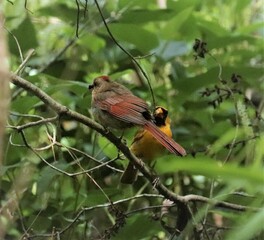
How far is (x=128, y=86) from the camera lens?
3.04 m

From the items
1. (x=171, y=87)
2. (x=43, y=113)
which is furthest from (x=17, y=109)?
(x=171, y=87)

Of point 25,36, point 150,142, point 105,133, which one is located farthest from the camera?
point 150,142

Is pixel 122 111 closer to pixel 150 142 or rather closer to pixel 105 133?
pixel 150 142

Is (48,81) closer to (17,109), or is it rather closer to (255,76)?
(17,109)

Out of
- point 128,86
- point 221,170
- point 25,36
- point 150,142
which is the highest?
point 221,170

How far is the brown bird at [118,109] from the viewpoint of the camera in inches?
102

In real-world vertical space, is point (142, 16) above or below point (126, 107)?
above

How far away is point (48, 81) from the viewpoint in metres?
2.69

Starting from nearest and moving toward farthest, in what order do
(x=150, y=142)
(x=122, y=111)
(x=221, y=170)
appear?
(x=221, y=170) → (x=122, y=111) → (x=150, y=142)

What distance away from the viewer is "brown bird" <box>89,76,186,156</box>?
2586 mm

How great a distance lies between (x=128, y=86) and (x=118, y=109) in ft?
1.30

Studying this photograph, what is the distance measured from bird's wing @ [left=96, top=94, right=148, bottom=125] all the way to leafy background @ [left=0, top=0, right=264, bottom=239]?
115mm

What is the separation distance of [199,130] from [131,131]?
21.7 inches

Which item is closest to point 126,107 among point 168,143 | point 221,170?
point 168,143
